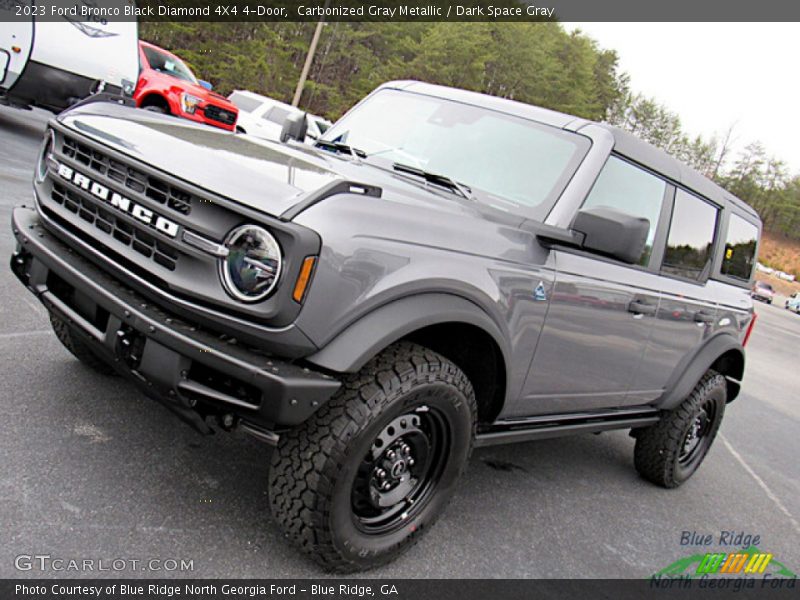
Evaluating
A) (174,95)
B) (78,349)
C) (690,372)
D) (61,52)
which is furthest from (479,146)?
(174,95)

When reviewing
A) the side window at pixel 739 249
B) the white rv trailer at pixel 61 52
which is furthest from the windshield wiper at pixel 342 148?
the white rv trailer at pixel 61 52

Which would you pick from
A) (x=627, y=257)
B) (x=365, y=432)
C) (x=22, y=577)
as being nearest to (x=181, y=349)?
(x=365, y=432)

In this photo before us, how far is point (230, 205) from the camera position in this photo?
2088 millimetres

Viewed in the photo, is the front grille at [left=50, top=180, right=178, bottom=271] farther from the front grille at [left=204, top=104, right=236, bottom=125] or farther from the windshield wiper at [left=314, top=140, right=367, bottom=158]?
the front grille at [left=204, top=104, right=236, bottom=125]

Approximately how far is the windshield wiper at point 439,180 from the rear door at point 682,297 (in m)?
1.41

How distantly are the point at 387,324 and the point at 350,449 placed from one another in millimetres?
440

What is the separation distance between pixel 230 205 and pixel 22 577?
1.32 metres

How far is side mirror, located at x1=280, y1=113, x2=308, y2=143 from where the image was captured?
148 inches

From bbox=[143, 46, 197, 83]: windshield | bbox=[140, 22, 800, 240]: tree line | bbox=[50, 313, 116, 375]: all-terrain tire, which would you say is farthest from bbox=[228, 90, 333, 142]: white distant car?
bbox=[140, 22, 800, 240]: tree line

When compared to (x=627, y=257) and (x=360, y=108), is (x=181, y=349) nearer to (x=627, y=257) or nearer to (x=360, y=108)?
(x=627, y=257)

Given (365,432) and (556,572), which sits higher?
(365,432)

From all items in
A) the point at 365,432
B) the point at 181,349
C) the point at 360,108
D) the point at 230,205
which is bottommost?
the point at 365,432
